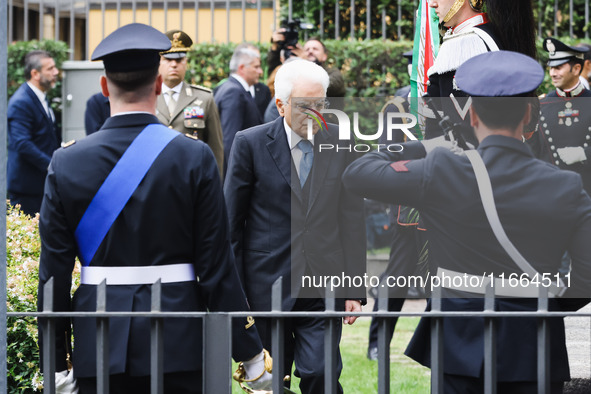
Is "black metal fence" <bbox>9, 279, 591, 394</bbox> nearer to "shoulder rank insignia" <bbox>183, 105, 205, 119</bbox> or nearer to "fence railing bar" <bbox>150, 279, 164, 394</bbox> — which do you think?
"fence railing bar" <bbox>150, 279, 164, 394</bbox>

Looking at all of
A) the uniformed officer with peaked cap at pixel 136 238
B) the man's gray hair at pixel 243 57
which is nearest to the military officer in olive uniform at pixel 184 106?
the man's gray hair at pixel 243 57

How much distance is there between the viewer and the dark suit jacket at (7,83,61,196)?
9773 mm

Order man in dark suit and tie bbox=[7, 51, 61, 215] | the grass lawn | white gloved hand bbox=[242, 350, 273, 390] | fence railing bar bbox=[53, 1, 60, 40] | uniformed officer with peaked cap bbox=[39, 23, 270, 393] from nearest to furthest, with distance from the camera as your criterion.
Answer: uniformed officer with peaked cap bbox=[39, 23, 270, 393] → white gloved hand bbox=[242, 350, 273, 390] → the grass lawn → man in dark suit and tie bbox=[7, 51, 61, 215] → fence railing bar bbox=[53, 1, 60, 40]

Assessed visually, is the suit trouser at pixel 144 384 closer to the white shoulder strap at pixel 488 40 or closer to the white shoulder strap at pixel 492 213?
the white shoulder strap at pixel 492 213

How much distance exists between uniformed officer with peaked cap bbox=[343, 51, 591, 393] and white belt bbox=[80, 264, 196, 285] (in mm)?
674

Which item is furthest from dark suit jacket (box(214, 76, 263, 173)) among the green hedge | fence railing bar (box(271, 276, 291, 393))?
fence railing bar (box(271, 276, 291, 393))

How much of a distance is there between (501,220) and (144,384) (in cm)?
132

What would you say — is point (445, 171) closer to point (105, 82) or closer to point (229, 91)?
point (105, 82)

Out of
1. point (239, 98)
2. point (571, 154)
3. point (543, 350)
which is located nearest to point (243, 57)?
point (239, 98)

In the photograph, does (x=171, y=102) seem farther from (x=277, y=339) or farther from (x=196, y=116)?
(x=277, y=339)

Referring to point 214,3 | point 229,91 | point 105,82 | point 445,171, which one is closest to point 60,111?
point 214,3

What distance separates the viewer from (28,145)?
9.73m

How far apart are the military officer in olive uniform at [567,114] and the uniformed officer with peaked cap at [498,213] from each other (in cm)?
266

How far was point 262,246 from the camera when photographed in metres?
4.97
